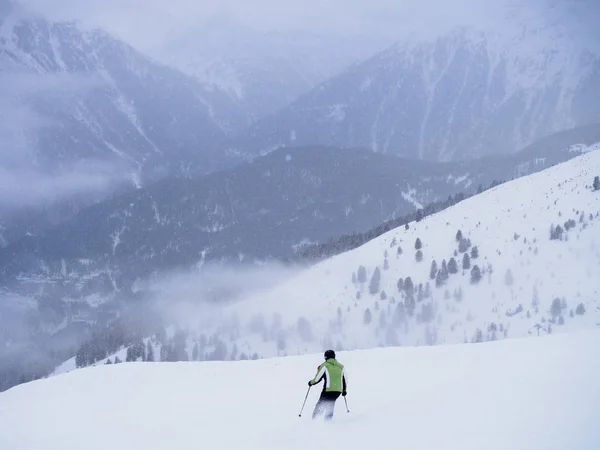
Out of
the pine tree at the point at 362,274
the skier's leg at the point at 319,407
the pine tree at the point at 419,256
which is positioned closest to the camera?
the skier's leg at the point at 319,407

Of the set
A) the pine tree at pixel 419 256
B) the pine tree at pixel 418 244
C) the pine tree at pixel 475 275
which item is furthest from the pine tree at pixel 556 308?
the pine tree at pixel 418 244

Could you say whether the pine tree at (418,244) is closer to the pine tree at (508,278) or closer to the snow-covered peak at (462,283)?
the snow-covered peak at (462,283)

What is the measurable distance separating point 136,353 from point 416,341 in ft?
228

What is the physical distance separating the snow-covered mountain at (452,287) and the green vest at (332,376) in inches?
2667

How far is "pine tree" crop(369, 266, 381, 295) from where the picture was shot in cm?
11744

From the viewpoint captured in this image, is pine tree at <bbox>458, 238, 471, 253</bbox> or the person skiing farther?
pine tree at <bbox>458, 238, 471, 253</bbox>

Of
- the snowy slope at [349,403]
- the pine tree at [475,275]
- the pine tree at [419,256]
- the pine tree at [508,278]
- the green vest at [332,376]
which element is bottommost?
the snowy slope at [349,403]

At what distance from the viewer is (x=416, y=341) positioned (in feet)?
324

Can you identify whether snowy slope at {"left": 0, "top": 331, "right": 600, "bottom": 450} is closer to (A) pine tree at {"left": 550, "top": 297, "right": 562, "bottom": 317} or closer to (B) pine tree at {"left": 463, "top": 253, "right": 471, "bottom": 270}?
(A) pine tree at {"left": 550, "top": 297, "right": 562, "bottom": 317}

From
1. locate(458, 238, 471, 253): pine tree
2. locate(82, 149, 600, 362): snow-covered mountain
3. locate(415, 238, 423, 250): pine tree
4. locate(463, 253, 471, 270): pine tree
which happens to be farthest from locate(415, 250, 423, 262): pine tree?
locate(463, 253, 471, 270): pine tree

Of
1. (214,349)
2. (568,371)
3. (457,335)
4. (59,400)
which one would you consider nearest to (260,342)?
(214,349)

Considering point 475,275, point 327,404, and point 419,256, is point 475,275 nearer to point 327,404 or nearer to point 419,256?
point 419,256

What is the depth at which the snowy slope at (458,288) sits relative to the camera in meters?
88.0

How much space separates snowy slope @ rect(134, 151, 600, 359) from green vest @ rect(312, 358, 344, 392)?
67810 millimetres
